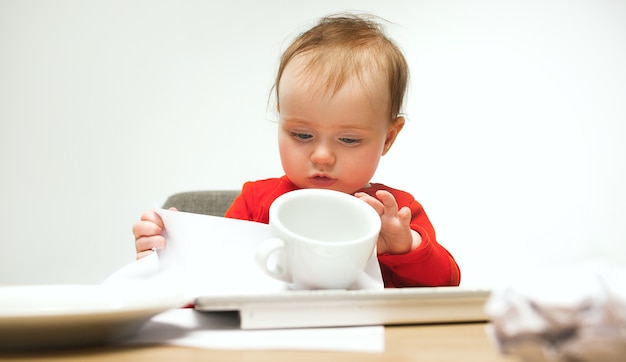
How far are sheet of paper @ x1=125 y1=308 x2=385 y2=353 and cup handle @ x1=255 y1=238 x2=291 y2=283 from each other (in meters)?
0.06

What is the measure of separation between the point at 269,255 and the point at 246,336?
4.7 inches

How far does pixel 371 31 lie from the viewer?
112 cm

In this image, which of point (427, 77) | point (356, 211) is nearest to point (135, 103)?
point (427, 77)

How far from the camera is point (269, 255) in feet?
1.88

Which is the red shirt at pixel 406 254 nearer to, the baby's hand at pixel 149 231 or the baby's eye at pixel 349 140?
the baby's eye at pixel 349 140

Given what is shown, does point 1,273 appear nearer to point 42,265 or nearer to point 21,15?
point 42,265

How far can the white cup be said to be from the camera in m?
0.56

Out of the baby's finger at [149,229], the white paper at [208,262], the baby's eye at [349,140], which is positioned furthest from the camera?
the baby's eye at [349,140]

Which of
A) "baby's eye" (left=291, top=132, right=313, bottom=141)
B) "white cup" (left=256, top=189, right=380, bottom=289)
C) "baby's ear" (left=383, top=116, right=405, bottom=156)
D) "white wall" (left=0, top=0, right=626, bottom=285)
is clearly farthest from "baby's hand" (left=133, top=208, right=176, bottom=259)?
"white wall" (left=0, top=0, right=626, bottom=285)

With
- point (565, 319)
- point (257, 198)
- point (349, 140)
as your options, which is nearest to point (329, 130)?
point (349, 140)

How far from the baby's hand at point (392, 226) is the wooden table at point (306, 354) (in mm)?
319

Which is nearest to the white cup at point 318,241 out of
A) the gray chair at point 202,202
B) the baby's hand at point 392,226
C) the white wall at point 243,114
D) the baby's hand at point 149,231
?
the baby's hand at point 392,226

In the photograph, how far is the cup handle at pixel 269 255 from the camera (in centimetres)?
56

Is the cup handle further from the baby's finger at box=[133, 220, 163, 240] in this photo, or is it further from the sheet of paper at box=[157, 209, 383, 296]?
the baby's finger at box=[133, 220, 163, 240]
